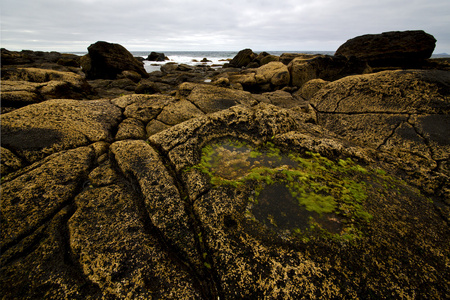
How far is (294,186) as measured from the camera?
2715 millimetres

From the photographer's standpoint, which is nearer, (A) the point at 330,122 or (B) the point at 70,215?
(B) the point at 70,215

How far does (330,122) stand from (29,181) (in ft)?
22.5

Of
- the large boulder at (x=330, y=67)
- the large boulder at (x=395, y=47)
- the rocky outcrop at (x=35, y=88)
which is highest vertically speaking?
the large boulder at (x=395, y=47)

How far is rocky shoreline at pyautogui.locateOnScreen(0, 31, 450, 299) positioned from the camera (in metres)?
1.75

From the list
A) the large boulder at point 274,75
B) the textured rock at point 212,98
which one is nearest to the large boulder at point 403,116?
the textured rock at point 212,98

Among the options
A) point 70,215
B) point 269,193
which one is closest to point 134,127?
point 70,215

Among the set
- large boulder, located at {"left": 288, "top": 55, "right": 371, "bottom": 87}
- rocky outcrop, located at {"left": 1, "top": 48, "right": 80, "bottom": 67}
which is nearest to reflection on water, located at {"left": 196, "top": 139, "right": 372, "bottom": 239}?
large boulder, located at {"left": 288, "top": 55, "right": 371, "bottom": 87}

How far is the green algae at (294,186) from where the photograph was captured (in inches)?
85.8

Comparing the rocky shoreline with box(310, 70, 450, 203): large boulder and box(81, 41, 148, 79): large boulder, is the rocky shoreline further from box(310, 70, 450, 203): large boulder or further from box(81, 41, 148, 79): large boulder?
box(81, 41, 148, 79): large boulder

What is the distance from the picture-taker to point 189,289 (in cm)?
172

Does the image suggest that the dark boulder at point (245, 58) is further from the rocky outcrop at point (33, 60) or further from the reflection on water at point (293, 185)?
the reflection on water at point (293, 185)

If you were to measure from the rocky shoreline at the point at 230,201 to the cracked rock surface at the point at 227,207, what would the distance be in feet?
0.06

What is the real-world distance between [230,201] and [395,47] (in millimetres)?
19310

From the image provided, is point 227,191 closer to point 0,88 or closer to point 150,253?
point 150,253
